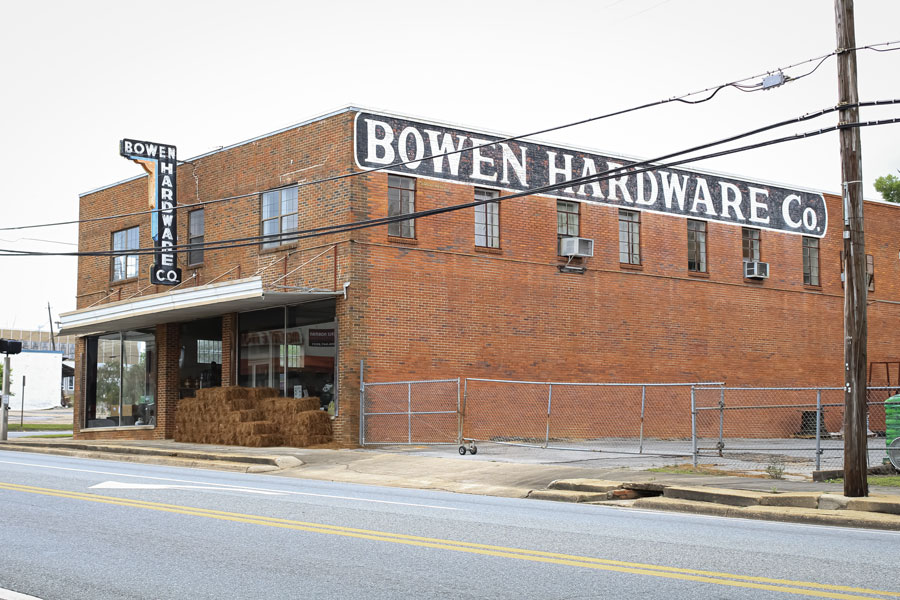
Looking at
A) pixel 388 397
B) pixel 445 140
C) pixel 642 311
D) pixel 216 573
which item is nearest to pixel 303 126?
pixel 445 140

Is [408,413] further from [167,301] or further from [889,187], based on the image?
[889,187]

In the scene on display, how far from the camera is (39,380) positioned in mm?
86188

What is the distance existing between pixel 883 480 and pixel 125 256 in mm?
24989

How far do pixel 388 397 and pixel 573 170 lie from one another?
30.3ft

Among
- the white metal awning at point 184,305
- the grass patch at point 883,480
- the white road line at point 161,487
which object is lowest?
the grass patch at point 883,480

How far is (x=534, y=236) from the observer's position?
28.9 metres

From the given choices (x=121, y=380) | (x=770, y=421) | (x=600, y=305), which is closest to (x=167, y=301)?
(x=121, y=380)

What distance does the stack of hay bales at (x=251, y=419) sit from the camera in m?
25.0

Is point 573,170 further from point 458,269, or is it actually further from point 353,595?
point 353,595

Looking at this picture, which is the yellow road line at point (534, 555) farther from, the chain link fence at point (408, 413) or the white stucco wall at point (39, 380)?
the white stucco wall at point (39, 380)

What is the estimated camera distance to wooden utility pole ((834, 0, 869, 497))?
560 inches

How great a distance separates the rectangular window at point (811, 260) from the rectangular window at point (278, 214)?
18.8m

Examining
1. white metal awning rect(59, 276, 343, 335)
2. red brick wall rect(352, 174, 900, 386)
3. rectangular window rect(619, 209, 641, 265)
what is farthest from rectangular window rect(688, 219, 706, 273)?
white metal awning rect(59, 276, 343, 335)

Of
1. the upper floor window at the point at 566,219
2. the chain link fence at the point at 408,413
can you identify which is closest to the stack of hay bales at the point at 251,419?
the chain link fence at the point at 408,413
